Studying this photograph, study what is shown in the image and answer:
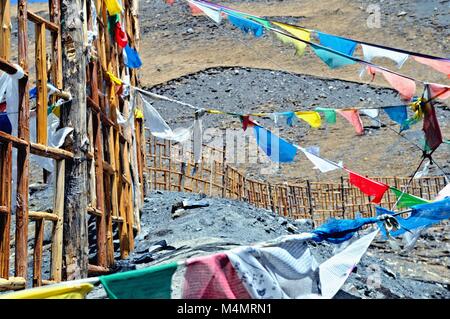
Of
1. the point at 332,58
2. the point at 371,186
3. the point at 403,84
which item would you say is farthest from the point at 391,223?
the point at 371,186

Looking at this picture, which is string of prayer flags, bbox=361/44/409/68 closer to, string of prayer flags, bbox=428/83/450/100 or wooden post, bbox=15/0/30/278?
string of prayer flags, bbox=428/83/450/100

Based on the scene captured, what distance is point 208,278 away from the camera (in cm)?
445

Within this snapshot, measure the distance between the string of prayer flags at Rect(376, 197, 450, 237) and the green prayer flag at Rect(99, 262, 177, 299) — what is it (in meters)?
2.39

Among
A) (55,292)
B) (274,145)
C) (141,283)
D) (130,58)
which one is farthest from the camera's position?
(130,58)

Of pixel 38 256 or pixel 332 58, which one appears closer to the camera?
pixel 38 256

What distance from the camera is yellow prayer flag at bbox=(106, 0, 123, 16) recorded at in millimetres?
8430

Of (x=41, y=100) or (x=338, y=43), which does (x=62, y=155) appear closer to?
(x=41, y=100)

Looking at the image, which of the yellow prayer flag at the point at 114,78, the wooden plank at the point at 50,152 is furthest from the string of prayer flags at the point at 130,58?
the wooden plank at the point at 50,152

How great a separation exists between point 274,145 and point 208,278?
4.48 m

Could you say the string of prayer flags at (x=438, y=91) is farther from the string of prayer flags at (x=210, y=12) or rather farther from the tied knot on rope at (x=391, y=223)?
the string of prayer flags at (x=210, y=12)

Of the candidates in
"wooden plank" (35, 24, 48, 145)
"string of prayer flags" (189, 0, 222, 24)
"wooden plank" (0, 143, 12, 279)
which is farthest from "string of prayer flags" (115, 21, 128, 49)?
"wooden plank" (0, 143, 12, 279)

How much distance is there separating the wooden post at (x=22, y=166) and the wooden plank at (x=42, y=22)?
359 millimetres
